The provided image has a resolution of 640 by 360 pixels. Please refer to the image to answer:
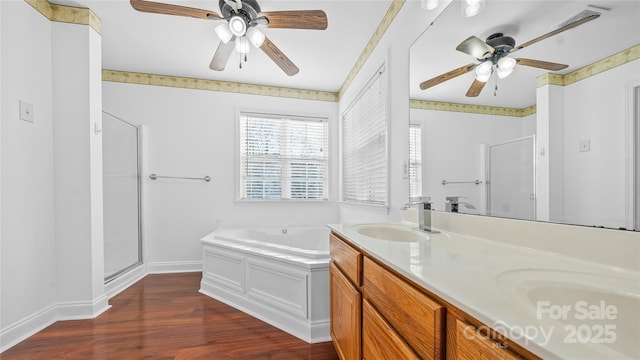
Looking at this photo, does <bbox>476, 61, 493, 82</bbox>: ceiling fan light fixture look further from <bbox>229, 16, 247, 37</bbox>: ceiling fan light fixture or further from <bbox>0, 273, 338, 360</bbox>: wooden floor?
<bbox>0, 273, 338, 360</bbox>: wooden floor

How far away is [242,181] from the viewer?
3.30 metres

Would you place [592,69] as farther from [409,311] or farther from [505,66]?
[409,311]

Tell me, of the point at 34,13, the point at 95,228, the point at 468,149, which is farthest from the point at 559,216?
the point at 34,13

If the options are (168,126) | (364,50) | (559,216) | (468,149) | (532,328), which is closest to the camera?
(532,328)

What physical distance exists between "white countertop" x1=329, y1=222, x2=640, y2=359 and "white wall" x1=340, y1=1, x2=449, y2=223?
3.31 feet

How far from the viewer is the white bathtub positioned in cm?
172

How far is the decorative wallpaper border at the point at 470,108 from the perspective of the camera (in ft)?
3.38

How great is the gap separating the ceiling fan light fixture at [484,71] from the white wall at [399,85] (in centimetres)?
52

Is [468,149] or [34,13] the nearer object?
[468,149]

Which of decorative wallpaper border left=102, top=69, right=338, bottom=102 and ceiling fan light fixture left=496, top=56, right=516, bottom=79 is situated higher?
decorative wallpaper border left=102, top=69, right=338, bottom=102

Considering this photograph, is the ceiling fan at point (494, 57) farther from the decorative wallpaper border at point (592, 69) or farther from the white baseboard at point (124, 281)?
the white baseboard at point (124, 281)

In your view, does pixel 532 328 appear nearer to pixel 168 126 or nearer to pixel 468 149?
pixel 468 149

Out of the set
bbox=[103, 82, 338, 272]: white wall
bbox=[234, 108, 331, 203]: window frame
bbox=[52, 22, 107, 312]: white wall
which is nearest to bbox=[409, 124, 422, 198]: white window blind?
bbox=[234, 108, 331, 203]: window frame

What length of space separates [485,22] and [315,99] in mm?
2495
